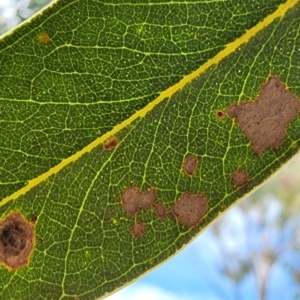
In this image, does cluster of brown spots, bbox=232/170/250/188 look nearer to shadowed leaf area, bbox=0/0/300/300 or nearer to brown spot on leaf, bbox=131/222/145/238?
shadowed leaf area, bbox=0/0/300/300

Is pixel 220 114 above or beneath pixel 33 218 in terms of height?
above

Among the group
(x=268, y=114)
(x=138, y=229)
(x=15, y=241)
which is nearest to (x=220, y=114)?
(x=268, y=114)

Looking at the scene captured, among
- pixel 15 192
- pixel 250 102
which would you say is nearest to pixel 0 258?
pixel 15 192

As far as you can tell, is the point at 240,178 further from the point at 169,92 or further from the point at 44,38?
the point at 44,38

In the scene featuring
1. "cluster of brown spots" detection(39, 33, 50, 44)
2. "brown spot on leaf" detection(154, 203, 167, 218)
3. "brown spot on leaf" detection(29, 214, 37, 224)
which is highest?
"cluster of brown spots" detection(39, 33, 50, 44)

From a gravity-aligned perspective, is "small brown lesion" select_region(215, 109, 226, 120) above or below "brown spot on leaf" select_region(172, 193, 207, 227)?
above

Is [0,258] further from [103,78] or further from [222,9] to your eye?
[222,9]

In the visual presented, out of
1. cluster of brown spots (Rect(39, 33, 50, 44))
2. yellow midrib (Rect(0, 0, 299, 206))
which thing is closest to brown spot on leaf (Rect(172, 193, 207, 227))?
yellow midrib (Rect(0, 0, 299, 206))
